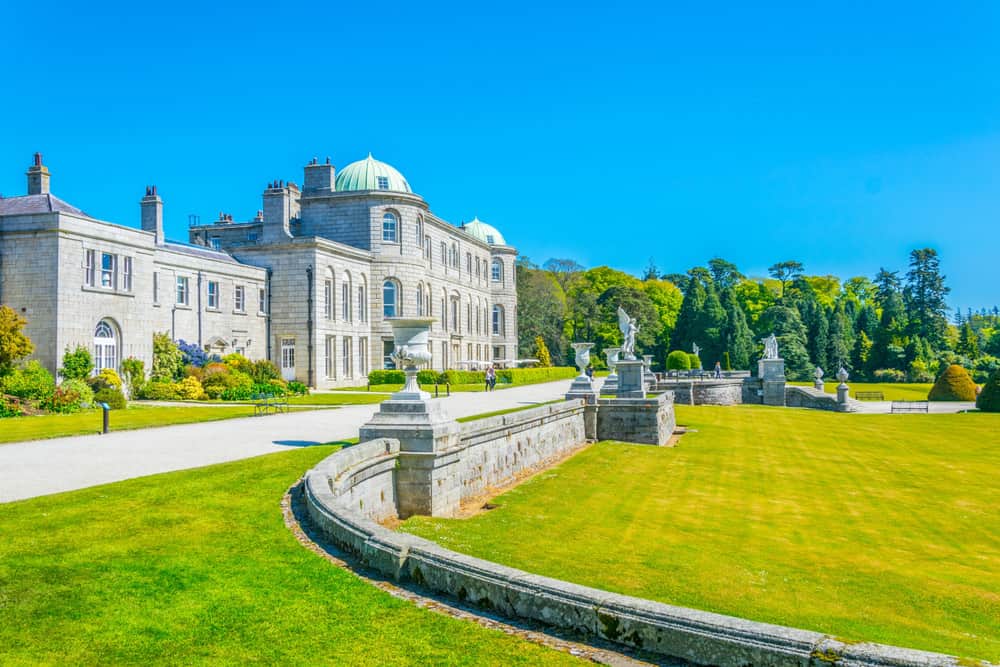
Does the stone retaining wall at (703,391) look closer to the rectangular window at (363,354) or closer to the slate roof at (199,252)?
the rectangular window at (363,354)

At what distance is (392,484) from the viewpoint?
11.1 meters

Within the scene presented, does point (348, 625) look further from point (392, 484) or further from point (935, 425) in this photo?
point (935, 425)

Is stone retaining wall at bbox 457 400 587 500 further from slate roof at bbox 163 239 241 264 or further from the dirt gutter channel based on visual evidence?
slate roof at bbox 163 239 241 264

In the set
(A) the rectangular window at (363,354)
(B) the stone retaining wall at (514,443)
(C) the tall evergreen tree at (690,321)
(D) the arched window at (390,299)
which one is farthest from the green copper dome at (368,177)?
(C) the tall evergreen tree at (690,321)

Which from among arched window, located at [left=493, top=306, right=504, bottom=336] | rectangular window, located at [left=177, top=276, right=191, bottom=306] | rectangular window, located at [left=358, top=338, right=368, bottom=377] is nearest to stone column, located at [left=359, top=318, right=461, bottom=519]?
rectangular window, located at [left=177, top=276, right=191, bottom=306]

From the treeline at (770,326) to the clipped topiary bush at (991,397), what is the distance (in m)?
23.8

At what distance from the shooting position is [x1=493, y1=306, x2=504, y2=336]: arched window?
6625cm

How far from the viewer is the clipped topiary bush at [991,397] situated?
36.7 m

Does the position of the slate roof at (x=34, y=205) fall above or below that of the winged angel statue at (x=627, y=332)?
above

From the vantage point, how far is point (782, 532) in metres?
12.8

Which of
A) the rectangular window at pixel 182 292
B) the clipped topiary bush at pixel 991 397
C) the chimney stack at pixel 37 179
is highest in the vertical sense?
the chimney stack at pixel 37 179

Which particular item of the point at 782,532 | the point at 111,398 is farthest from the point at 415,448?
the point at 111,398

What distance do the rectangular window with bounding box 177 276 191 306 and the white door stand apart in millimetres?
6497

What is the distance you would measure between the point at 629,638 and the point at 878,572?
6.84 m
